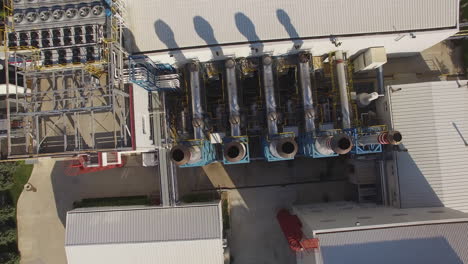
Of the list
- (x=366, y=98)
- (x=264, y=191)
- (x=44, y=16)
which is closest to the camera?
(x=44, y=16)

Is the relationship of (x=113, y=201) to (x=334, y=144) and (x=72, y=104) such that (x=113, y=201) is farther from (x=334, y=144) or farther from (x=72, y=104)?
(x=334, y=144)

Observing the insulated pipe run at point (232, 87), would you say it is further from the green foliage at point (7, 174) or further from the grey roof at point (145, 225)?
the green foliage at point (7, 174)

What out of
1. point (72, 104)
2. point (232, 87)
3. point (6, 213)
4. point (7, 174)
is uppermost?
point (232, 87)

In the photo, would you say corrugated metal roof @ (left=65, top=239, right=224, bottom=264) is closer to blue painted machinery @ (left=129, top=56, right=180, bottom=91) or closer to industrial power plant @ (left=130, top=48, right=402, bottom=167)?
industrial power plant @ (left=130, top=48, right=402, bottom=167)

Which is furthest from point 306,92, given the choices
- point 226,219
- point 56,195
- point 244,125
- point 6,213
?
point 6,213

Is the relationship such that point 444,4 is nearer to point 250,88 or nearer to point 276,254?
point 250,88


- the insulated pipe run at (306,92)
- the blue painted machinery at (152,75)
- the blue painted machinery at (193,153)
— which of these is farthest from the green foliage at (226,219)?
the blue painted machinery at (152,75)

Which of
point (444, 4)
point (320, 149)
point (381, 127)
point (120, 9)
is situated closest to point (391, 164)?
point (381, 127)

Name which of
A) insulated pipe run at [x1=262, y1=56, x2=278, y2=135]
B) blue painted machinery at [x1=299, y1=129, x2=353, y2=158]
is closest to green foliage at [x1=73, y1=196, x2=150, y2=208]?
insulated pipe run at [x1=262, y1=56, x2=278, y2=135]
